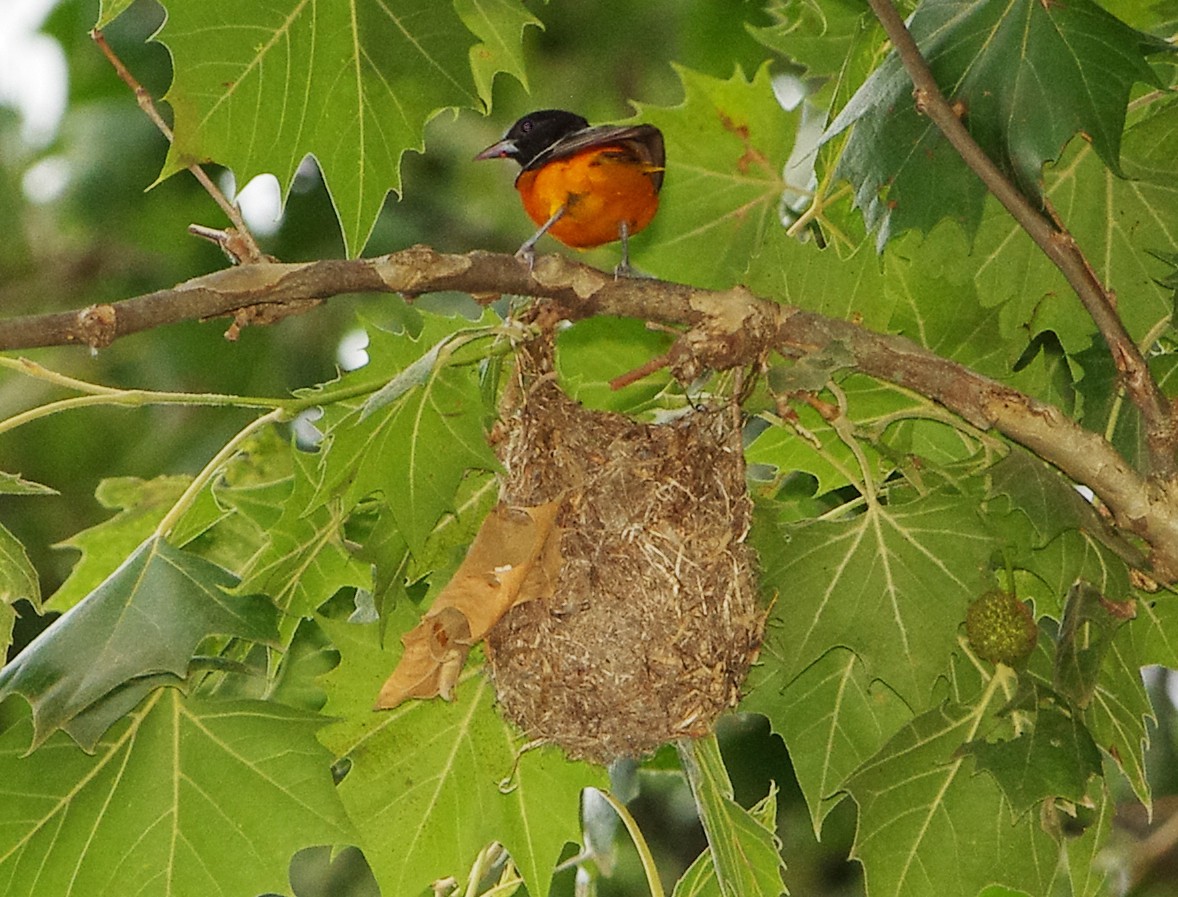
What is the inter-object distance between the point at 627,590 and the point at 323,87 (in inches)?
42.2

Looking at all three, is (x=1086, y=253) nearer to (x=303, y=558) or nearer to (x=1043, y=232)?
(x=1043, y=232)

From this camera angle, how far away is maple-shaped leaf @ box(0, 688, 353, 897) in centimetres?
286

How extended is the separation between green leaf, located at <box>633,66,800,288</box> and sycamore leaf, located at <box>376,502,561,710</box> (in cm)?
83

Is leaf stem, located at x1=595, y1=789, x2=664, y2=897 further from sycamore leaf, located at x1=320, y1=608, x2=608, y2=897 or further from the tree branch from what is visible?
the tree branch

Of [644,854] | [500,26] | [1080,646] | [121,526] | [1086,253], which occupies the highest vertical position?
[500,26]

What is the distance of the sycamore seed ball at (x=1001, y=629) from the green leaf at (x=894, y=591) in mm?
37

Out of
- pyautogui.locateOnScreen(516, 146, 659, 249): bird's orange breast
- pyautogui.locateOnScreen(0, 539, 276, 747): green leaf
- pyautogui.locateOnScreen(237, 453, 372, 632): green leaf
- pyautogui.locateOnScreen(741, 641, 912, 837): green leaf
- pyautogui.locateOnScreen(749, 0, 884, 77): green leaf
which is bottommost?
pyautogui.locateOnScreen(741, 641, 912, 837): green leaf

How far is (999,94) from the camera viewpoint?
2.70 m

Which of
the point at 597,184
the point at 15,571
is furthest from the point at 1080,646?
the point at 15,571

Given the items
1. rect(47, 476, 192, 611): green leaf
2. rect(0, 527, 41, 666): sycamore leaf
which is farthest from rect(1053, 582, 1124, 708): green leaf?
rect(47, 476, 192, 611): green leaf

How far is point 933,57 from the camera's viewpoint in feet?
9.03

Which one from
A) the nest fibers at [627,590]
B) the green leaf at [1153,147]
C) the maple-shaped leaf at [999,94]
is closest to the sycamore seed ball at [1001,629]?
the nest fibers at [627,590]

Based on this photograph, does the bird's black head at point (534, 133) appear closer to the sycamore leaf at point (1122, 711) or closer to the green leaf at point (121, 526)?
the green leaf at point (121, 526)

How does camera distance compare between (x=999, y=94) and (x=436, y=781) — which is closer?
(x=999, y=94)
